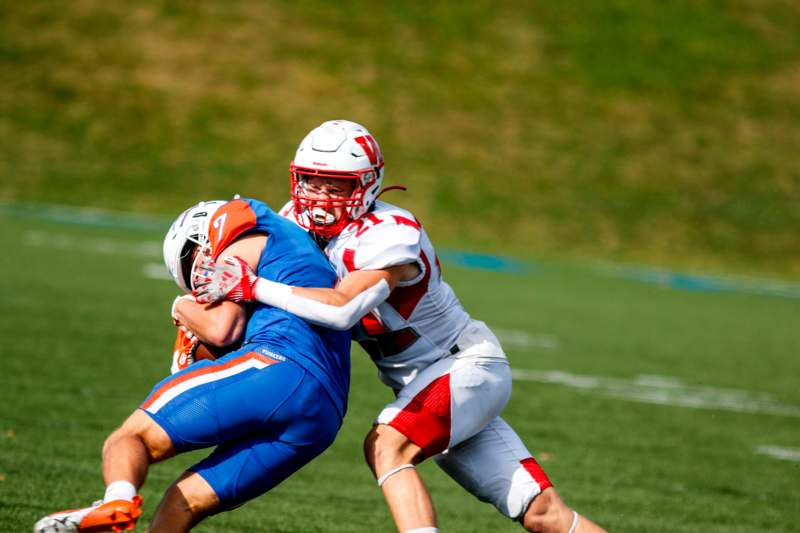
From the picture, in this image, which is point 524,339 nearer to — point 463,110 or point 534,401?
point 534,401

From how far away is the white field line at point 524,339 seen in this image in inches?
419

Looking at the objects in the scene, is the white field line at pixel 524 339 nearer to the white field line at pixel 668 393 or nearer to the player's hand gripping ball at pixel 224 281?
the white field line at pixel 668 393

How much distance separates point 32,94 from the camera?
23.3 metres

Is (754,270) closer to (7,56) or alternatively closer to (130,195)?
(130,195)

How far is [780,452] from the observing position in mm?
7387

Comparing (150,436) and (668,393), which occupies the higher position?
(150,436)

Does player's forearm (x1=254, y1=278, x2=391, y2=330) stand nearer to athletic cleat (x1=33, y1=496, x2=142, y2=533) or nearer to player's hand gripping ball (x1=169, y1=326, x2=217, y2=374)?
player's hand gripping ball (x1=169, y1=326, x2=217, y2=374)

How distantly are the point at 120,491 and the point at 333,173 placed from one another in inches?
57.2

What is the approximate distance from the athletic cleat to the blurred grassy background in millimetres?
17067

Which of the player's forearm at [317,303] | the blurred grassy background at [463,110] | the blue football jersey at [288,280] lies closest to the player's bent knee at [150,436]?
the blue football jersey at [288,280]

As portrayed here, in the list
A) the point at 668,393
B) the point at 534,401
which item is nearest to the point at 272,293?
the point at 534,401

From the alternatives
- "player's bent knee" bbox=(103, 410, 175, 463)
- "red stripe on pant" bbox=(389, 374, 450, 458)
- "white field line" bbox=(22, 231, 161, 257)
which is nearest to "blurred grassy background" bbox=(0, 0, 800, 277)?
"white field line" bbox=(22, 231, 161, 257)

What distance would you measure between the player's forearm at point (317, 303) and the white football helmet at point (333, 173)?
51 cm

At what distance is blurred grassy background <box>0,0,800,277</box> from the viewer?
70.1 ft
